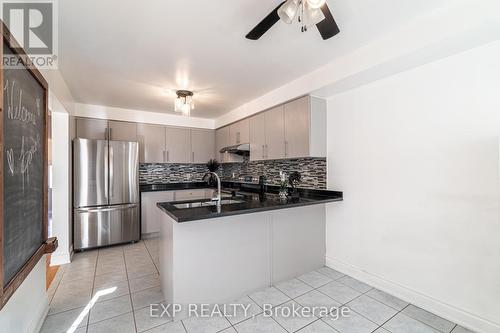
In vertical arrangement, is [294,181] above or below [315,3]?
below

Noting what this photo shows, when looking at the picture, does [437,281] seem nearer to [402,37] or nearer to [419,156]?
[419,156]

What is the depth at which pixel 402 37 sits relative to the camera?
181cm

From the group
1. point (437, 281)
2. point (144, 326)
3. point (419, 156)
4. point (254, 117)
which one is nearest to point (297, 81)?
point (254, 117)

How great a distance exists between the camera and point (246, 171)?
4.47m

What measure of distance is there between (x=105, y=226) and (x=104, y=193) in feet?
1.66

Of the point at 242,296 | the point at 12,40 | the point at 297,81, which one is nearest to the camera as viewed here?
the point at 12,40

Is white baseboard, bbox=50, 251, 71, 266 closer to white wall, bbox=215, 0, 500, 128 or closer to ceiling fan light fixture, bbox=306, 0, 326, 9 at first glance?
white wall, bbox=215, 0, 500, 128

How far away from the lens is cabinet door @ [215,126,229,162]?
4.50 meters

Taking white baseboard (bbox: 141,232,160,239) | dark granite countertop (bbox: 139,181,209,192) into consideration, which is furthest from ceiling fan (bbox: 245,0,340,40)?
white baseboard (bbox: 141,232,160,239)

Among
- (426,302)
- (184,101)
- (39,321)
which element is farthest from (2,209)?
(426,302)

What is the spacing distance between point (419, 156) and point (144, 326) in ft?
8.87

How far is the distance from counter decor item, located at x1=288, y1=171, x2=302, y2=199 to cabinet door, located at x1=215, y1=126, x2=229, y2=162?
1.75m

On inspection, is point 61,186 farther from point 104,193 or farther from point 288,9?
point 288,9

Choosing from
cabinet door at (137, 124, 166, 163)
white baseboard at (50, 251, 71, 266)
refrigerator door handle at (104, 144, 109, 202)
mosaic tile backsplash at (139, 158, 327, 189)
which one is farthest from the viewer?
cabinet door at (137, 124, 166, 163)
